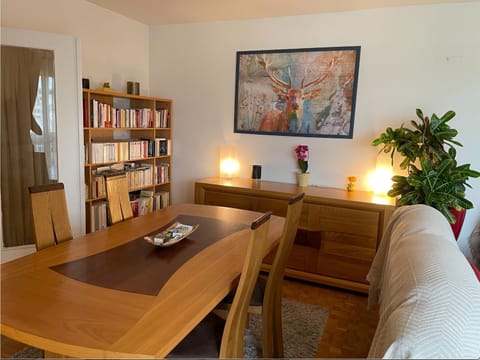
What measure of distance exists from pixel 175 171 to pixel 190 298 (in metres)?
3.17

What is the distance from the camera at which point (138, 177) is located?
3916 mm

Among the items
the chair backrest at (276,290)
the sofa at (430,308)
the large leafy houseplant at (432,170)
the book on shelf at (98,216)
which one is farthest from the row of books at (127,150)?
the sofa at (430,308)

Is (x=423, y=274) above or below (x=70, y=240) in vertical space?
above

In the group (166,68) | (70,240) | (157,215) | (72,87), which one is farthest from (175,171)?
(70,240)

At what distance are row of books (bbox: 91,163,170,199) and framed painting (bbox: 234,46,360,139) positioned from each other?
1.05 meters

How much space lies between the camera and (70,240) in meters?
1.96

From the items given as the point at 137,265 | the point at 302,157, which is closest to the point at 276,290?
the point at 137,265

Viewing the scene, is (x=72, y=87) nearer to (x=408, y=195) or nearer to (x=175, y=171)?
(x=175, y=171)

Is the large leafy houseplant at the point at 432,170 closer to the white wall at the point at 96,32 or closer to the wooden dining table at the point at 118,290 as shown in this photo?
the wooden dining table at the point at 118,290

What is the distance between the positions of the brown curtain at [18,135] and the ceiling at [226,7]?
104 cm

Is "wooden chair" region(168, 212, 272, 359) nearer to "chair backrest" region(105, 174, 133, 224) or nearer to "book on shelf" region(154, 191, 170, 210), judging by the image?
"chair backrest" region(105, 174, 133, 224)

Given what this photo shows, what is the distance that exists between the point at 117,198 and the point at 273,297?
3.93 feet

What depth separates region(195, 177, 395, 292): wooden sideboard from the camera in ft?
9.95

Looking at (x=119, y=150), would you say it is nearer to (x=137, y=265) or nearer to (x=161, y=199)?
(x=161, y=199)
